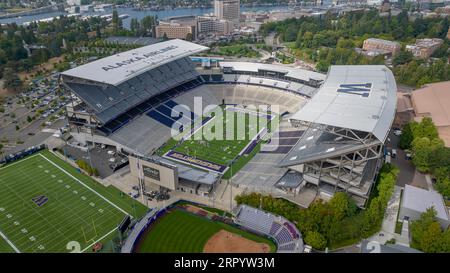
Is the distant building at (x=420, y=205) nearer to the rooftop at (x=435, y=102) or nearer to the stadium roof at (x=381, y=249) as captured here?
the stadium roof at (x=381, y=249)

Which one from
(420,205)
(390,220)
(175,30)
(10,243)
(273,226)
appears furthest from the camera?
(175,30)

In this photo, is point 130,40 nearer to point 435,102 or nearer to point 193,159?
point 193,159

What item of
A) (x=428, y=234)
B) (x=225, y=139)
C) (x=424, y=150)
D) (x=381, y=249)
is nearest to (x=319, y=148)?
(x=428, y=234)

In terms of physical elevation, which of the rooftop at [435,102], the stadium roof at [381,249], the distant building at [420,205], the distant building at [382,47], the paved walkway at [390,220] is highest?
the distant building at [382,47]

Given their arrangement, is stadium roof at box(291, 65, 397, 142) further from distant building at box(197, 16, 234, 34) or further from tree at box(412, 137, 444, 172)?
distant building at box(197, 16, 234, 34)

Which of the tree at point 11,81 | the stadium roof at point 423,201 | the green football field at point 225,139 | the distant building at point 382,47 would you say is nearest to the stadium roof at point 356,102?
the stadium roof at point 423,201

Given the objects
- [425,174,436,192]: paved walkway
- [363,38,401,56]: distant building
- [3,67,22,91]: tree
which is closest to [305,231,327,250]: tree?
[425,174,436,192]: paved walkway
